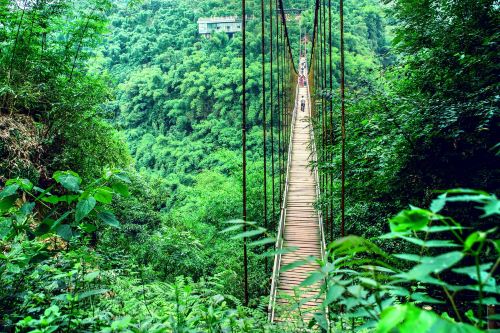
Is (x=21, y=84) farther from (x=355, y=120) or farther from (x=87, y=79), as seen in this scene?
(x=355, y=120)

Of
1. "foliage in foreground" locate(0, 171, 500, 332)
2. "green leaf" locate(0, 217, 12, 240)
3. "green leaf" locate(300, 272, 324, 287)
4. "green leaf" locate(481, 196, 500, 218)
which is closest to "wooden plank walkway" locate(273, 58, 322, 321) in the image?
"foliage in foreground" locate(0, 171, 500, 332)

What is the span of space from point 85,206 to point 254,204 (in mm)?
10420

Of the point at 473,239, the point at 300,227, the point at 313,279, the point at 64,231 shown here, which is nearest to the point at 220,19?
the point at 300,227

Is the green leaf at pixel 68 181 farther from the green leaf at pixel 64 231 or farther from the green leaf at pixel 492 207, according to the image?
the green leaf at pixel 492 207

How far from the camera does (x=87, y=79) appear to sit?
714 cm

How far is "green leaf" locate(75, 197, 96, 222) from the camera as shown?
3.10 feet

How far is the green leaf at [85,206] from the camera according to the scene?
94 centimetres

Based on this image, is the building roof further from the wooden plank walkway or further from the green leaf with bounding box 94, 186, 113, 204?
the green leaf with bounding box 94, 186, 113, 204

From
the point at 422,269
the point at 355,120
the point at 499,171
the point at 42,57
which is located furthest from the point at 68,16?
the point at 422,269

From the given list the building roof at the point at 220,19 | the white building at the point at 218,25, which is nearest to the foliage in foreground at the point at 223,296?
the white building at the point at 218,25

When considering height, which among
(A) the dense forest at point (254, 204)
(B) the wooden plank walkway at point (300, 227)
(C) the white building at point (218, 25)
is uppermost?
(C) the white building at point (218, 25)

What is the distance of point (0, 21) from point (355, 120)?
6377 millimetres

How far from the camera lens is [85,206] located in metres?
0.98

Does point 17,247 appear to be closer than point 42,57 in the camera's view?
Yes
